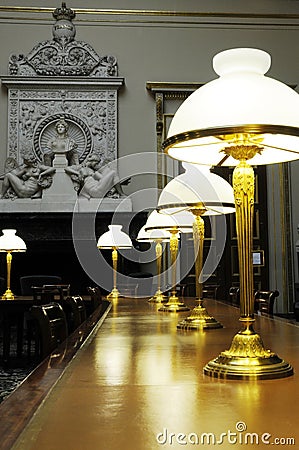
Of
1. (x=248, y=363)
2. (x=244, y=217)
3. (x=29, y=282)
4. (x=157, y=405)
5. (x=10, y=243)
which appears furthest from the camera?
(x=29, y=282)

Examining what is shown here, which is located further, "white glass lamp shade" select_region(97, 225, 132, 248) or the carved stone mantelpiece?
the carved stone mantelpiece

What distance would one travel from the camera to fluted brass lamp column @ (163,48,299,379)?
1.34 metres

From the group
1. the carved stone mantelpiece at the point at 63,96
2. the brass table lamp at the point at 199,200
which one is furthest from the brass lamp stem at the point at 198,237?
the carved stone mantelpiece at the point at 63,96

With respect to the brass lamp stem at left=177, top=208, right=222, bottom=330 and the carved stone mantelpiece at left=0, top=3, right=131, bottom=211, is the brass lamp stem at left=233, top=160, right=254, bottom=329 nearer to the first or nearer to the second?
the brass lamp stem at left=177, top=208, right=222, bottom=330

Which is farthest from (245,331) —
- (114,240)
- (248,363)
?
(114,240)

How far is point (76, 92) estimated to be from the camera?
10.4 m

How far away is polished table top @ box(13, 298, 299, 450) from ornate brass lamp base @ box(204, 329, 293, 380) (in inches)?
Answer: 0.9

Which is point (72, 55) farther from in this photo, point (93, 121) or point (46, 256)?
point (46, 256)

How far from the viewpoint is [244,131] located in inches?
53.2

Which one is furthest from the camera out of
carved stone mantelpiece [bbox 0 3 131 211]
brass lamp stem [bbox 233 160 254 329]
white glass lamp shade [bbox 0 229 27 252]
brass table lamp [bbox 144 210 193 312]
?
carved stone mantelpiece [bbox 0 3 131 211]

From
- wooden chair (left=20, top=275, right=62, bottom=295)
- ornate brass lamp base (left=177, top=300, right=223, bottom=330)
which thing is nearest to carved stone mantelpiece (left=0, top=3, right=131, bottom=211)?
wooden chair (left=20, top=275, right=62, bottom=295)

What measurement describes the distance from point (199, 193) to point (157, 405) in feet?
4.66

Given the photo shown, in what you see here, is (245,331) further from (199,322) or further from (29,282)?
(29,282)

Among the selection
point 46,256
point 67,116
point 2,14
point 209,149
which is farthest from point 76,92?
point 209,149
